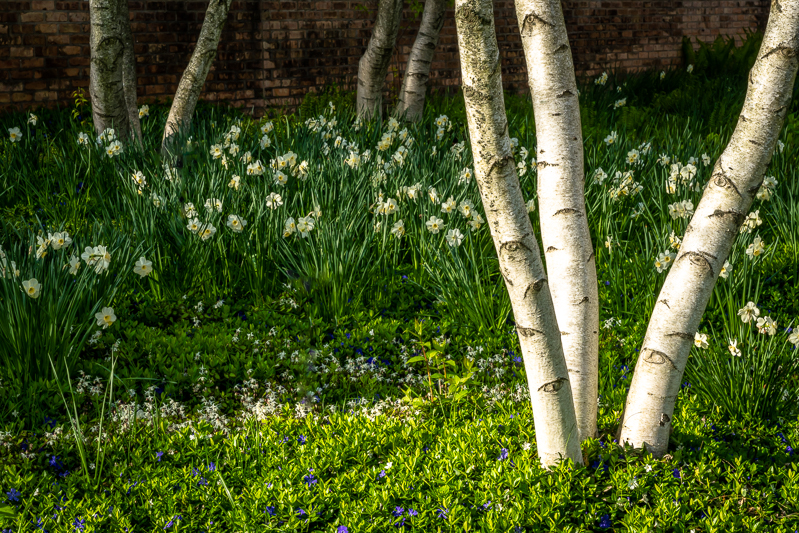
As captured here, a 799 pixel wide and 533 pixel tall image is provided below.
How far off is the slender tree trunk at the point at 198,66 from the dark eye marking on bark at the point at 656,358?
400 cm

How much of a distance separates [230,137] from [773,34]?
3.63 m

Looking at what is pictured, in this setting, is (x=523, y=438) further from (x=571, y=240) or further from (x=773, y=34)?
(x=773, y=34)

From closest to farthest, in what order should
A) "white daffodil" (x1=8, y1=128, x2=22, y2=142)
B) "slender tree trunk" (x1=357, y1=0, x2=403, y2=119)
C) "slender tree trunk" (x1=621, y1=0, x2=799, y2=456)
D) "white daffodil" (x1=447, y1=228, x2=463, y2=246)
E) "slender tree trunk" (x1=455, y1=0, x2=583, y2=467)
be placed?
"slender tree trunk" (x1=455, y1=0, x2=583, y2=467) → "slender tree trunk" (x1=621, y1=0, x2=799, y2=456) → "white daffodil" (x1=447, y1=228, x2=463, y2=246) → "white daffodil" (x1=8, y1=128, x2=22, y2=142) → "slender tree trunk" (x1=357, y1=0, x2=403, y2=119)

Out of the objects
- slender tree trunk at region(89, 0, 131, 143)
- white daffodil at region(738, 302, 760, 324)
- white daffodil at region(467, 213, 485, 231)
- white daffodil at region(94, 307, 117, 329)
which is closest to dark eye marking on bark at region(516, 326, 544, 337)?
white daffodil at region(738, 302, 760, 324)

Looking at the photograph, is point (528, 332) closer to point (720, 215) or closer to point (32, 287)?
point (720, 215)

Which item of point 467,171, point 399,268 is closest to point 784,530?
point 399,268

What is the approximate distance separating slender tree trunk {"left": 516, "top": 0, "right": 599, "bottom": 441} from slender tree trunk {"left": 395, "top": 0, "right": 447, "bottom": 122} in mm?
4286

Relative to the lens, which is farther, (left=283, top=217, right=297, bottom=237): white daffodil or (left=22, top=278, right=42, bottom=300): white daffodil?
(left=283, top=217, right=297, bottom=237): white daffodil

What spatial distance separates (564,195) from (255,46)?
651 cm

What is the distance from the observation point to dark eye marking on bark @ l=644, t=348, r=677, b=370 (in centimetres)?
216

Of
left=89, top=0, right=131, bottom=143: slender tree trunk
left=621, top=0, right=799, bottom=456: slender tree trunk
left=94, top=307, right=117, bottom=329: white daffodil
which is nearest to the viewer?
left=621, top=0, right=799, bottom=456: slender tree trunk

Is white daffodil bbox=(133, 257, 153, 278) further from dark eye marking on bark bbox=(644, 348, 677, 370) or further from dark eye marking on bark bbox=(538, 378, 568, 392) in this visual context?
dark eye marking on bark bbox=(644, 348, 677, 370)

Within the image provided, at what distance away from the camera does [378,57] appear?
6.53 m

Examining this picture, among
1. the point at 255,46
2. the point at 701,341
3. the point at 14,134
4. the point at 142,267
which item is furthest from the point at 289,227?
the point at 255,46
